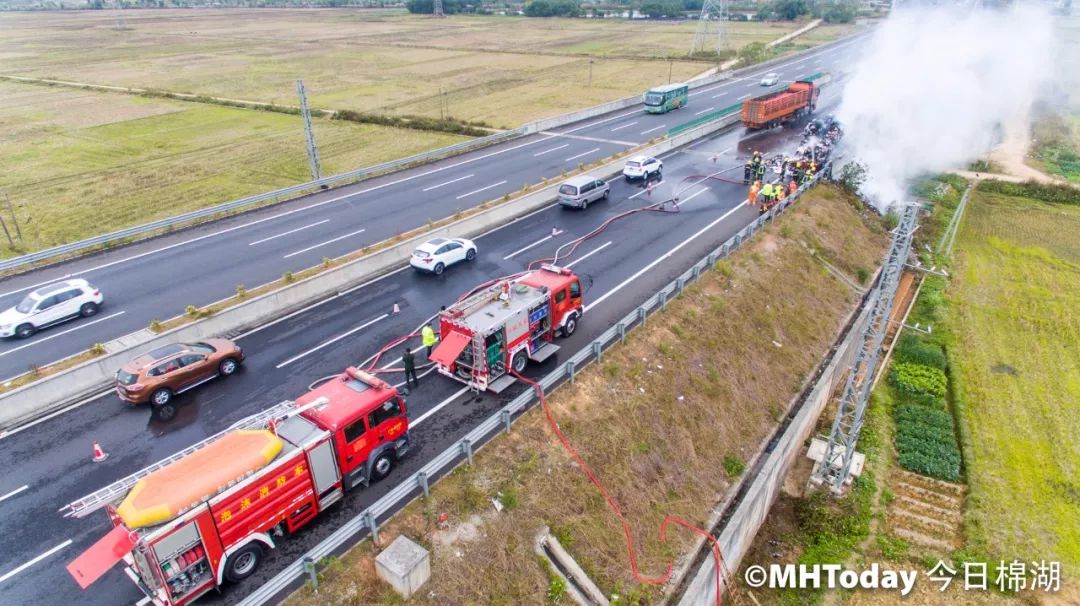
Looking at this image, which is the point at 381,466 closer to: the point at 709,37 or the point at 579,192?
the point at 579,192

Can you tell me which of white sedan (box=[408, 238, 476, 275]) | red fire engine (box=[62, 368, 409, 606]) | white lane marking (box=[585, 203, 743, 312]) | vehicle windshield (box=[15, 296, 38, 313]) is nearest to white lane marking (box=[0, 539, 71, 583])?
red fire engine (box=[62, 368, 409, 606])

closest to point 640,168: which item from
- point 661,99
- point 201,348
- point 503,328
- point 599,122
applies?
point 599,122

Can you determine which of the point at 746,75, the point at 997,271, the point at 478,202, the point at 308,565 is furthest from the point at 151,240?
the point at 746,75

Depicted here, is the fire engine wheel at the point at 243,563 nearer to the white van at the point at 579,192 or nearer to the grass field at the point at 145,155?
the white van at the point at 579,192

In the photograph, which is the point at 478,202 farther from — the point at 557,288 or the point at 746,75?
the point at 746,75

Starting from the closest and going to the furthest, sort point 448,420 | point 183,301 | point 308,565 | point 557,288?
1. point 308,565
2. point 448,420
3. point 557,288
4. point 183,301

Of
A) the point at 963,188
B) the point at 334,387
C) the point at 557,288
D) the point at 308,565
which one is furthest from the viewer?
the point at 963,188

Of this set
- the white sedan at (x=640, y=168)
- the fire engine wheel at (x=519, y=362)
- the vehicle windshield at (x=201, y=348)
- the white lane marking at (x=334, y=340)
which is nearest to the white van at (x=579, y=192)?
the white sedan at (x=640, y=168)
